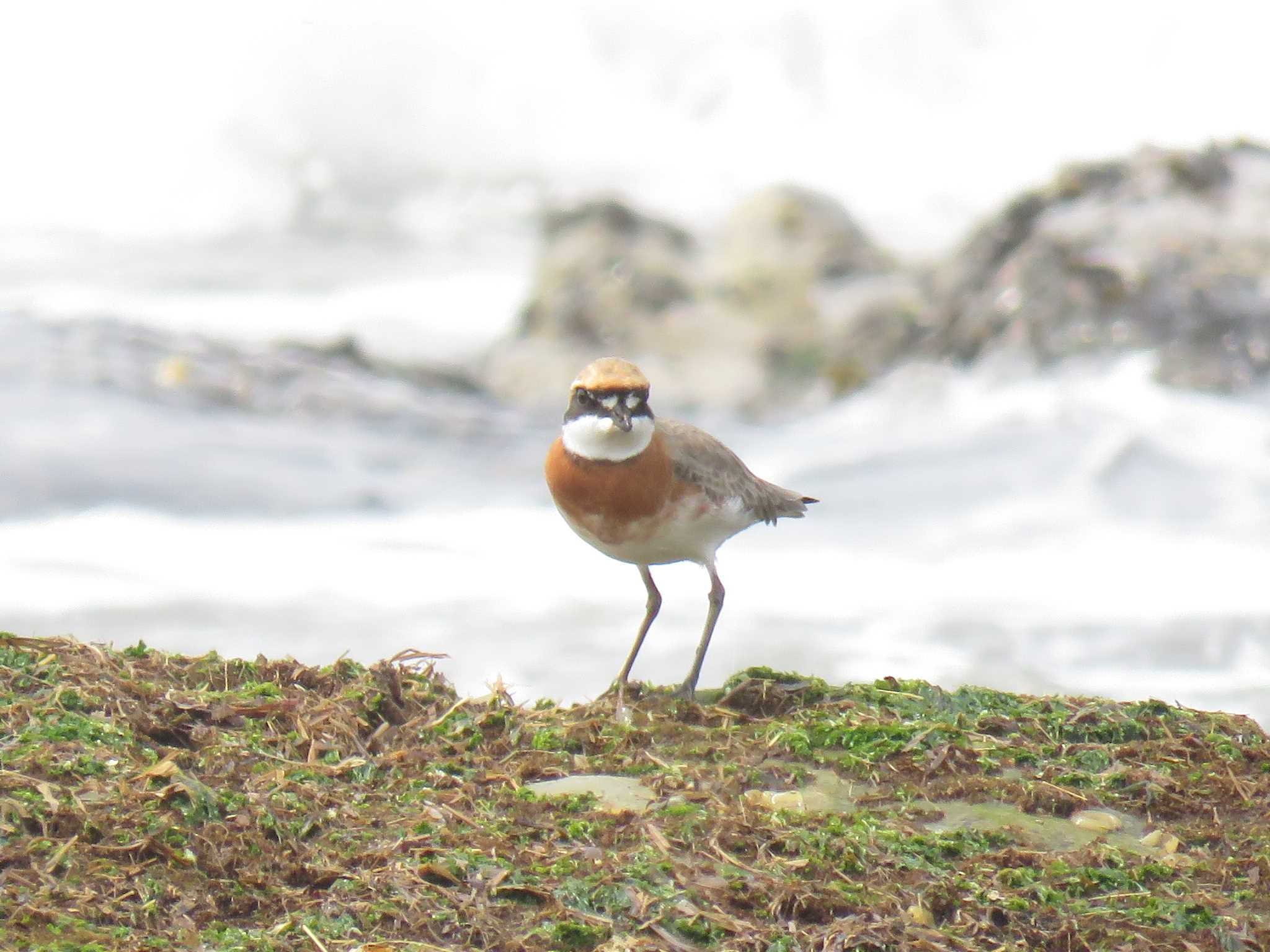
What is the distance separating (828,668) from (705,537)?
569cm

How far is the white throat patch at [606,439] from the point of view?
5.42 meters

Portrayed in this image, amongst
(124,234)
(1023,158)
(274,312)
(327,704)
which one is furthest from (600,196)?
(327,704)

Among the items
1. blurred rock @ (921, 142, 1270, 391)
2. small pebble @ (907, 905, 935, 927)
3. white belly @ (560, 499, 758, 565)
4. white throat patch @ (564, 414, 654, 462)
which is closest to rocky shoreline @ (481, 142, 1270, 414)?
blurred rock @ (921, 142, 1270, 391)

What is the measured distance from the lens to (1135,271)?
1641 centimetres

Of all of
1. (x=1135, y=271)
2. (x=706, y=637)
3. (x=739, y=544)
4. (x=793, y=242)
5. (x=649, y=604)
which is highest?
(x=793, y=242)

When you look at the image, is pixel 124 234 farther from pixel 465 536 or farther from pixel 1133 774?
pixel 1133 774

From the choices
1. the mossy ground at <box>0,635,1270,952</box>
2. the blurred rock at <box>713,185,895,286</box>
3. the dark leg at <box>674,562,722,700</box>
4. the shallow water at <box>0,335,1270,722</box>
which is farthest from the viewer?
the blurred rock at <box>713,185,895,286</box>

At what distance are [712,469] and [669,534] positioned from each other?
1.10 ft

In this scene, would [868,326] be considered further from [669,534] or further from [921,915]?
[921,915]

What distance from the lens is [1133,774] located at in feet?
14.0

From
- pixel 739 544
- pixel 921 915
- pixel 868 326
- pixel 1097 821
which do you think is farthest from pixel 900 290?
pixel 921 915

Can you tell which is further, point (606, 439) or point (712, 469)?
point (712, 469)

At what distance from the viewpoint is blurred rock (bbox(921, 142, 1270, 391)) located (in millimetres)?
16016

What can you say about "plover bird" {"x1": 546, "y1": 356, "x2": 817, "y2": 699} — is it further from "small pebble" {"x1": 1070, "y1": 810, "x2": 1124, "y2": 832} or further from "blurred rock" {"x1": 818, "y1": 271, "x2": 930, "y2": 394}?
"blurred rock" {"x1": 818, "y1": 271, "x2": 930, "y2": 394}
